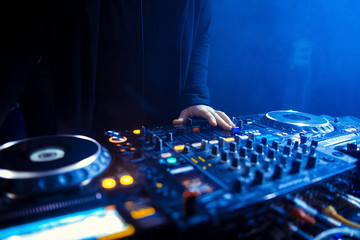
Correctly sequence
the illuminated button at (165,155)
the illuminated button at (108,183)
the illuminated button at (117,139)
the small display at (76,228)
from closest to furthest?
the small display at (76,228) < the illuminated button at (108,183) < the illuminated button at (165,155) < the illuminated button at (117,139)

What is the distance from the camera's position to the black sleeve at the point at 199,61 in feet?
5.08

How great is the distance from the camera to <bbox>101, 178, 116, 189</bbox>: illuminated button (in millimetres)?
619

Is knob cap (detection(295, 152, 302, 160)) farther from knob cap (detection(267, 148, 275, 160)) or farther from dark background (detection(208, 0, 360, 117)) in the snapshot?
dark background (detection(208, 0, 360, 117))

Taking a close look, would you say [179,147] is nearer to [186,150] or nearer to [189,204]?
[186,150]

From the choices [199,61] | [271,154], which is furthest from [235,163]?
[199,61]

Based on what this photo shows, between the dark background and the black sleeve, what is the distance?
641mm

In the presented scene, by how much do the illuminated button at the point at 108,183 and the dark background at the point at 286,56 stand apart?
2.00 m

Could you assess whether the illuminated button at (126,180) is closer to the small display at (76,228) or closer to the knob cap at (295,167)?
the small display at (76,228)

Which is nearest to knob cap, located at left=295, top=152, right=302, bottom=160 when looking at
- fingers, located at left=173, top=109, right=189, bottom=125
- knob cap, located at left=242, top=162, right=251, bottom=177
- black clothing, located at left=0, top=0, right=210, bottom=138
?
knob cap, located at left=242, top=162, right=251, bottom=177

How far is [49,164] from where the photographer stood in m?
0.63

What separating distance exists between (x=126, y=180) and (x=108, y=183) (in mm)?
47

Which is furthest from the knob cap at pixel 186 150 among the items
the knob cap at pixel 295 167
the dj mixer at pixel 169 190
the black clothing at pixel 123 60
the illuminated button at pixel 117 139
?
the black clothing at pixel 123 60

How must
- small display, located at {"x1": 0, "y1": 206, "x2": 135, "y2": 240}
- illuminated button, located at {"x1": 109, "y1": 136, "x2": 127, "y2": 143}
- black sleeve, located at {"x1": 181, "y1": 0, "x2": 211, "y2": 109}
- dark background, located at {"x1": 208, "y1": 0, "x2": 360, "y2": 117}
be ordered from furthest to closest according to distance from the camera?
1. dark background, located at {"x1": 208, "y1": 0, "x2": 360, "y2": 117}
2. black sleeve, located at {"x1": 181, "y1": 0, "x2": 211, "y2": 109}
3. illuminated button, located at {"x1": 109, "y1": 136, "x2": 127, "y2": 143}
4. small display, located at {"x1": 0, "y1": 206, "x2": 135, "y2": 240}

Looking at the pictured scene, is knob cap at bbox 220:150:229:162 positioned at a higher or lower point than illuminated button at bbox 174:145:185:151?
higher
